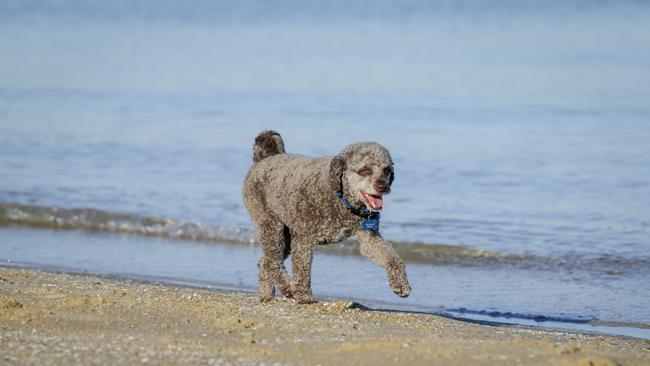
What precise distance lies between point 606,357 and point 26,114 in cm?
2157

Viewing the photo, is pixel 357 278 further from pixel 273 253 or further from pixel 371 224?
pixel 371 224

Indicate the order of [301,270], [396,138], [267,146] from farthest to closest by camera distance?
[396,138] < [267,146] < [301,270]

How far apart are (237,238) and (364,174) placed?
660 cm

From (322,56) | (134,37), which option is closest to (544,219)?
(322,56)

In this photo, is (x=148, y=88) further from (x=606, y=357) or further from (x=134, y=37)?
(x=606, y=357)

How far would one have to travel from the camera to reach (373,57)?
3850 cm

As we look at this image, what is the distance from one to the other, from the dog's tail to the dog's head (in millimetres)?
1295

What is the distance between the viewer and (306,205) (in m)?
10.1

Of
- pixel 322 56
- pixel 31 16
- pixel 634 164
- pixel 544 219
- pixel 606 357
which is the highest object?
pixel 31 16

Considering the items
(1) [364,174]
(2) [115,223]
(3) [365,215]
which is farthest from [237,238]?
(1) [364,174]

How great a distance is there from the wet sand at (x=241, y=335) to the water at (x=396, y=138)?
2321 mm

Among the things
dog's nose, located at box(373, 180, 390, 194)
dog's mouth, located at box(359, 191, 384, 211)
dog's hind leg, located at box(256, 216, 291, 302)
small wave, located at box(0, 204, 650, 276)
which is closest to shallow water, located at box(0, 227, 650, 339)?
small wave, located at box(0, 204, 650, 276)

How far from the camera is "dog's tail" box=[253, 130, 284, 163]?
11.1 metres

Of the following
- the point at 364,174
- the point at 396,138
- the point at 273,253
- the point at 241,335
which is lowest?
the point at 241,335
